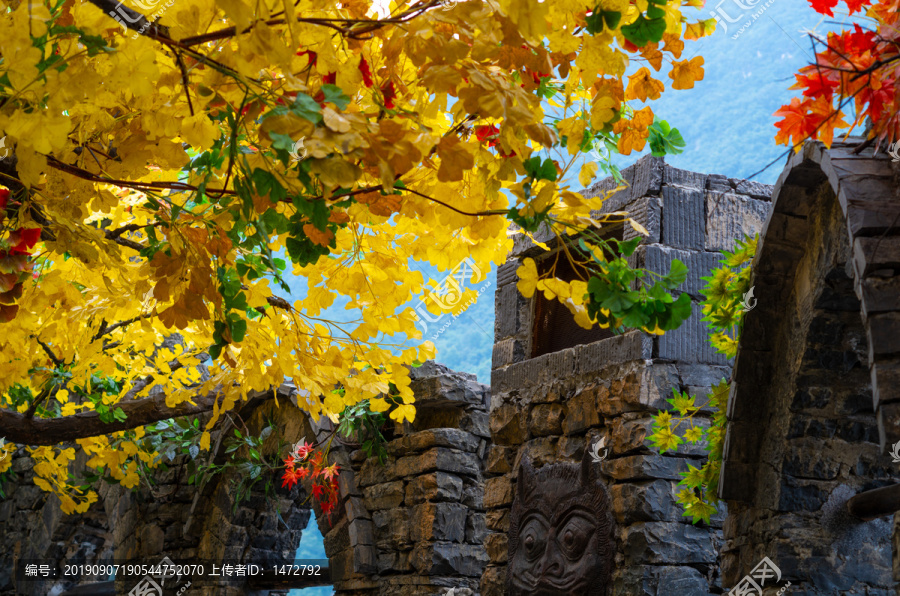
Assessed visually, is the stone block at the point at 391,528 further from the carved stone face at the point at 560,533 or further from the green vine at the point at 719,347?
the green vine at the point at 719,347

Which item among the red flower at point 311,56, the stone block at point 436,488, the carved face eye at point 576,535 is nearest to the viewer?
the red flower at point 311,56

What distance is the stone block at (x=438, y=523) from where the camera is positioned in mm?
4441

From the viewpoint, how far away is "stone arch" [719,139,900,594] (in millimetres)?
2377

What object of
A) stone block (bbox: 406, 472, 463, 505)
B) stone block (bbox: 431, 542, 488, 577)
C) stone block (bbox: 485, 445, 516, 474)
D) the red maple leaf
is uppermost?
the red maple leaf

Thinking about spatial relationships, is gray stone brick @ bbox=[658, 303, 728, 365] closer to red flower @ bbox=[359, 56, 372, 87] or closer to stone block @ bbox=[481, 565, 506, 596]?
stone block @ bbox=[481, 565, 506, 596]

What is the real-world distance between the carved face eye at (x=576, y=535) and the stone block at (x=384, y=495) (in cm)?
167

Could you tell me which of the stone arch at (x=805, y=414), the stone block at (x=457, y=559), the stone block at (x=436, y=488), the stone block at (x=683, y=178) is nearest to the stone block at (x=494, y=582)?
the stone block at (x=457, y=559)

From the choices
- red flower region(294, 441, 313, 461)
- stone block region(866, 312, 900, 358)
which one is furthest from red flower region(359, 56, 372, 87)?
red flower region(294, 441, 313, 461)

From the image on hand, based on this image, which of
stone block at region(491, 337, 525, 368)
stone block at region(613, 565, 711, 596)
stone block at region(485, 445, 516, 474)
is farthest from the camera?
stone block at region(491, 337, 525, 368)

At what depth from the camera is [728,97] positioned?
30156mm

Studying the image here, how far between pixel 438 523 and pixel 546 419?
1.21 meters

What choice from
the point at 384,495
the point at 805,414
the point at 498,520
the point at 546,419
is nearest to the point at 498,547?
the point at 498,520

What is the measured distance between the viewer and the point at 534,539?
333cm

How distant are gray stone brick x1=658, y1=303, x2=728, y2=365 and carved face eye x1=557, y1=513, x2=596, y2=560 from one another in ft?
2.31
